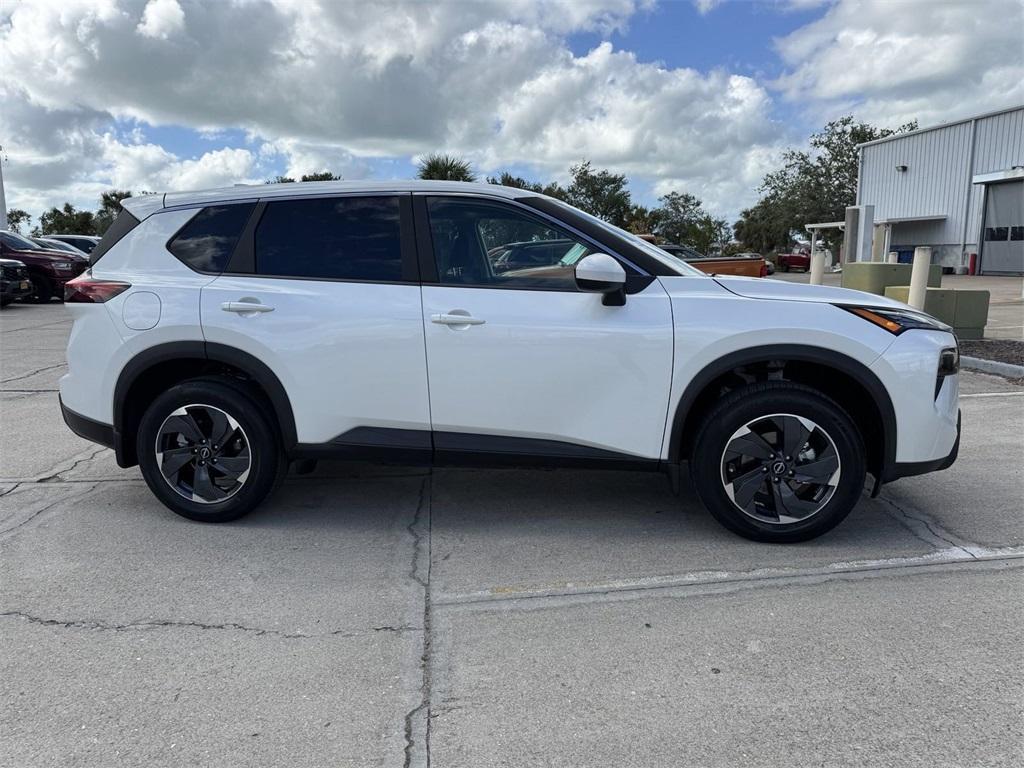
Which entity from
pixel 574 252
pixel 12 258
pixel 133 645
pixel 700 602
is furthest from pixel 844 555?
pixel 12 258

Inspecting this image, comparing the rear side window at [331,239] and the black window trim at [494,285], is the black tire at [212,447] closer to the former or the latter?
the rear side window at [331,239]

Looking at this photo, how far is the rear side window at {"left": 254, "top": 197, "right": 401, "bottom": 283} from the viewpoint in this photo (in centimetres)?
401

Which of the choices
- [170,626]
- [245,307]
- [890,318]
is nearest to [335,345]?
[245,307]

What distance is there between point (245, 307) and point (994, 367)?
8.14 metres

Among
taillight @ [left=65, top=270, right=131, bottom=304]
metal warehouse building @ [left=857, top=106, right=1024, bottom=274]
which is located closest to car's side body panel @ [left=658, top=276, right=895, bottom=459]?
taillight @ [left=65, top=270, right=131, bottom=304]

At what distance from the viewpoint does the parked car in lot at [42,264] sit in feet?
61.3

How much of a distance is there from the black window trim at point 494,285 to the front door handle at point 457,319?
0.53 ft

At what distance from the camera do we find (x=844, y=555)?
149 inches

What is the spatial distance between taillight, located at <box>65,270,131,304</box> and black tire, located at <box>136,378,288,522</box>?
592 mm

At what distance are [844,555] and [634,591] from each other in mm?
1136

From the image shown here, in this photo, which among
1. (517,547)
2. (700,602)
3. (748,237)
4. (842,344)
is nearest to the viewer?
(700,602)

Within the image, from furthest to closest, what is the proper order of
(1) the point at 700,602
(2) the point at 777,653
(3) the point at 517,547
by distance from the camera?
(3) the point at 517,547 < (1) the point at 700,602 < (2) the point at 777,653

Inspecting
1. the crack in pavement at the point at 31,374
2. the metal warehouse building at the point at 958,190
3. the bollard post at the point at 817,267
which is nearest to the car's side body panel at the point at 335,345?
the crack in pavement at the point at 31,374

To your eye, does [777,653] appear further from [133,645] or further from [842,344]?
[133,645]
